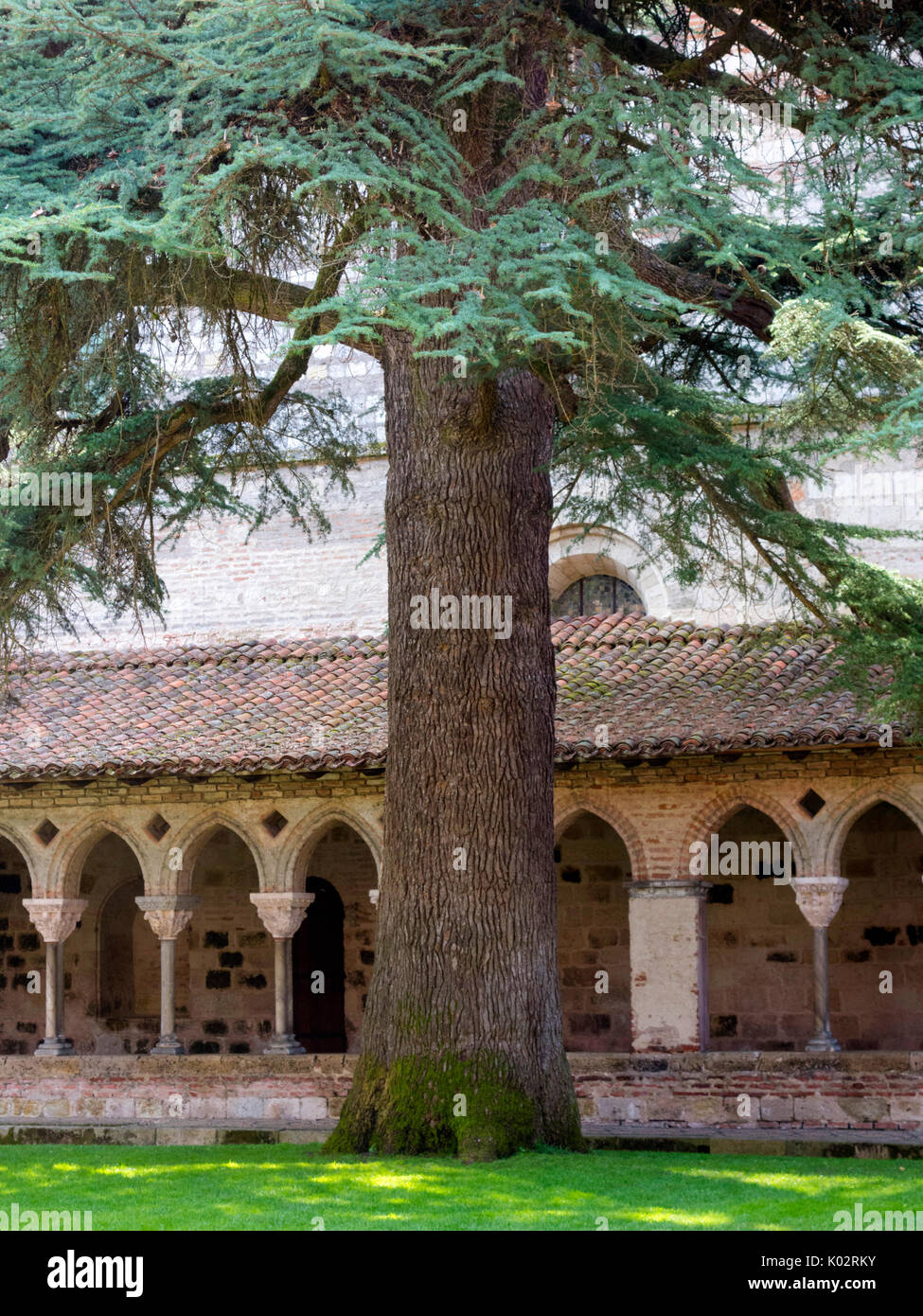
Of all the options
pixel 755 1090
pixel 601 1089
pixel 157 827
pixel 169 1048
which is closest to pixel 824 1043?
pixel 755 1090

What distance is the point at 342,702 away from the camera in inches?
587

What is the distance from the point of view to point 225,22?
28.5 feet

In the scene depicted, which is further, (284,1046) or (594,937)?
(594,937)

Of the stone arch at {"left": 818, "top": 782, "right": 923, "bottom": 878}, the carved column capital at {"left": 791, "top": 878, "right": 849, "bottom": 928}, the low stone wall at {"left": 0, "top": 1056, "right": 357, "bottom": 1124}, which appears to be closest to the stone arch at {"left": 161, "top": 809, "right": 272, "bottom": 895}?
the low stone wall at {"left": 0, "top": 1056, "right": 357, "bottom": 1124}

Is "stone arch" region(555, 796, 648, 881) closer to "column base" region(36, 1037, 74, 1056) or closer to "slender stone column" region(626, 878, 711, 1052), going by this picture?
"slender stone column" region(626, 878, 711, 1052)

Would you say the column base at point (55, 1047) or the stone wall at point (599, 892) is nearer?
the stone wall at point (599, 892)

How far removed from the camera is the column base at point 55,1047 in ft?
48.7

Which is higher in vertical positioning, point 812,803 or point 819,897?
point 812,803

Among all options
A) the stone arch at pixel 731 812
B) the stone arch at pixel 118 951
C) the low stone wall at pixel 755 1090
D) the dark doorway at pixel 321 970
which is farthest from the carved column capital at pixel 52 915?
the stone arch at pixel 731 812

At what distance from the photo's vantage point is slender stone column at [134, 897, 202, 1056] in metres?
14.8

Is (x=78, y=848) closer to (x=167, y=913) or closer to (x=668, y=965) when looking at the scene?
(x=167, y=913)

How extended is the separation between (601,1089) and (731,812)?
2.28 m

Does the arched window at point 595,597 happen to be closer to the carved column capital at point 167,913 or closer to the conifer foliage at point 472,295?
the carved column capital at point 167,913

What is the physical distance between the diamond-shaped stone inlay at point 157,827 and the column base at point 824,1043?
18.2ft
